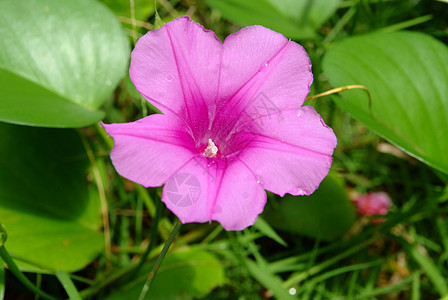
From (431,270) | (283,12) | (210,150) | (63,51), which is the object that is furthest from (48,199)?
(431,270)

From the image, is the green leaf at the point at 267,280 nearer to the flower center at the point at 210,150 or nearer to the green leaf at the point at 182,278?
the green leaf at the point at 182,278

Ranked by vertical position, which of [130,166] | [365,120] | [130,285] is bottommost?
[130,285]

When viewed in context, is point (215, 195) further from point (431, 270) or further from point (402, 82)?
point (431, 270)

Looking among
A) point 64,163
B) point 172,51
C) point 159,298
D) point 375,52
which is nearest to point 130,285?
point 159,298

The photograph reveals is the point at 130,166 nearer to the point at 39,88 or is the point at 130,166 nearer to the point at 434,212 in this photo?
the point at 39,88

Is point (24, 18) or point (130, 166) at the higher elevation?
point (130, 166)

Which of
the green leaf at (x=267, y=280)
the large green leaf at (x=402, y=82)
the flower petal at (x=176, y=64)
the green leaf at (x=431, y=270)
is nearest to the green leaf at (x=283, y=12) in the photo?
the large green leaf at (x=402, y=82)

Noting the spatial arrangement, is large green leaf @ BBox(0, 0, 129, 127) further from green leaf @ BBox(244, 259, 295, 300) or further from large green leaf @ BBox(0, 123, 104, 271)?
green leaf @ BBox(244, 259, 295, 300)
